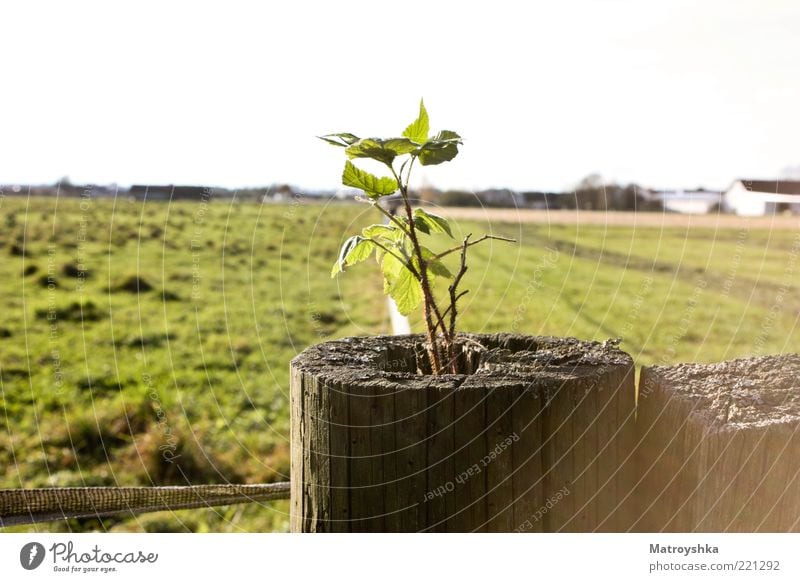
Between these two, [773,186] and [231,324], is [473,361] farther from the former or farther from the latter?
[231,324]

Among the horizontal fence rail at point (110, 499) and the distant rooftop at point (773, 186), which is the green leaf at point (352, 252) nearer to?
the horizontal fence rail at point (110, 499)

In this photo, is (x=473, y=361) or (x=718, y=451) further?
(x=473, y=361)

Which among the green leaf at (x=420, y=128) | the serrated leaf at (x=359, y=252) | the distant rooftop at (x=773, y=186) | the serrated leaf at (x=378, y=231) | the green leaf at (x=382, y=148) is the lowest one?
the serrated leaf at (x=359, y=252)

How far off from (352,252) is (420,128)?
266mm

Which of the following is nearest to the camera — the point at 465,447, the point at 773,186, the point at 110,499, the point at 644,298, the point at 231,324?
the point at 465,447

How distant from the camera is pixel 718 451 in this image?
1403mm

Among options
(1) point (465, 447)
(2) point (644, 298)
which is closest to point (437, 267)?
(1) point (465, 447)

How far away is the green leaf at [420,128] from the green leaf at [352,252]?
0.21 m

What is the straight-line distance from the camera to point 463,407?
1305mm
